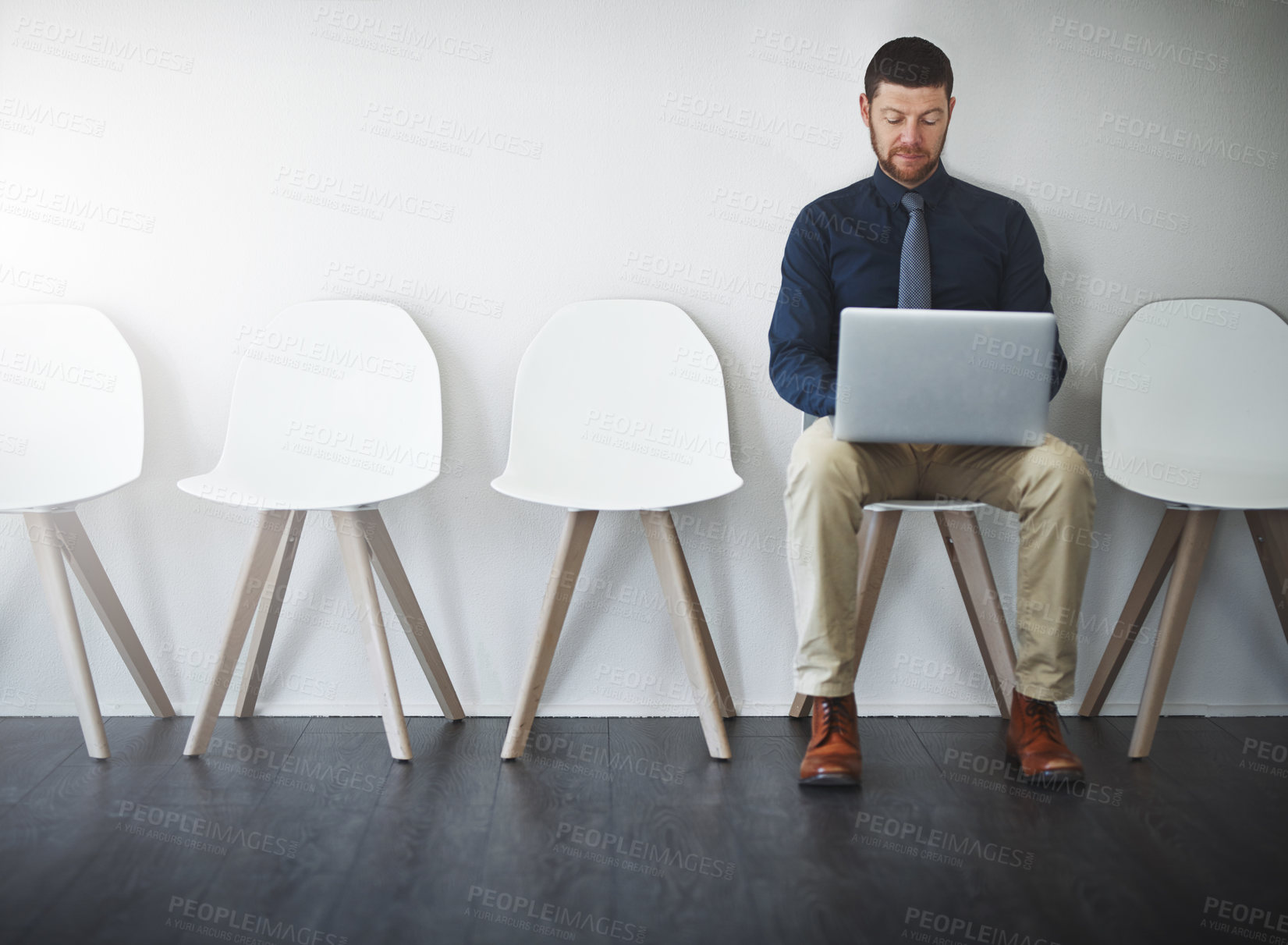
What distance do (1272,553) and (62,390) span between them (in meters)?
2.53

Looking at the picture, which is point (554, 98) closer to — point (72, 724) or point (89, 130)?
point (89, 130)

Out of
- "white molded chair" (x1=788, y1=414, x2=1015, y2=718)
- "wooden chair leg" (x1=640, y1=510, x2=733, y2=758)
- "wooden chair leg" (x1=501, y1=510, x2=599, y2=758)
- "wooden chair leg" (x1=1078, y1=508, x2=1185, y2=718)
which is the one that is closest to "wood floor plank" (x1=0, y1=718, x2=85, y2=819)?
"wooden chair leg" (x1=501, y1=510, x2=599, y2=758)

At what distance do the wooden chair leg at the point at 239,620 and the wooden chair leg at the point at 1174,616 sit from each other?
5.65ft

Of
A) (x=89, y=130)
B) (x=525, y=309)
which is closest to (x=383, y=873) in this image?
(x=525, y=309)

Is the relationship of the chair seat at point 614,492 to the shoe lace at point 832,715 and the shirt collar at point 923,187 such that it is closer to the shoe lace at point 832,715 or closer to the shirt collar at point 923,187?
the shoe lace at point 832,715

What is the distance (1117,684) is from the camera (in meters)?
2.11

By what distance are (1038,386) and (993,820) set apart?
701 mm

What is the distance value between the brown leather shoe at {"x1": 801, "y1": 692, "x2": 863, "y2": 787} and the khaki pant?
0.03m

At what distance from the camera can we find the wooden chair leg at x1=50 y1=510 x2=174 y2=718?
6.16ft

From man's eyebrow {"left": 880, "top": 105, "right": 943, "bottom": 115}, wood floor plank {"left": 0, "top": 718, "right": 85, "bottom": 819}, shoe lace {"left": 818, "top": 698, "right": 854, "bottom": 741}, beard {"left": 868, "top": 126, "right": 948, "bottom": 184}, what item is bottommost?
wood floor plank {"left": 0, "top": 718, "right": 85, "bottom": 819}

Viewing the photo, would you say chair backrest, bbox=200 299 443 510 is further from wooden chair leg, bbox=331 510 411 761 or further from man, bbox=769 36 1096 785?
man, bbox=769 36 1096 785

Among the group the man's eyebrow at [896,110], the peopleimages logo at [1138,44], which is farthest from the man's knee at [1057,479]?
the peopleimages logo at [1138,44]

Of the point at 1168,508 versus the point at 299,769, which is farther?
the point at 1168,508

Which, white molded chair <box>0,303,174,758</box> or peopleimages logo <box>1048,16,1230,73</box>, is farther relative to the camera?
peopleimages logo <box>1048,16,1230,73</box>
